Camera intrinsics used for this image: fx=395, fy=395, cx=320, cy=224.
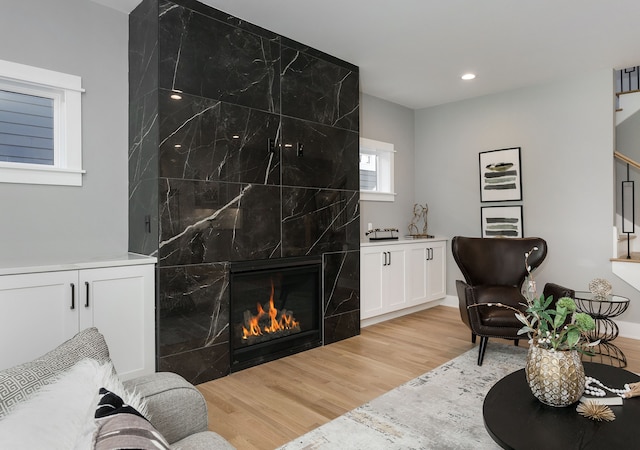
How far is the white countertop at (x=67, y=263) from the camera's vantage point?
2291 millimetres

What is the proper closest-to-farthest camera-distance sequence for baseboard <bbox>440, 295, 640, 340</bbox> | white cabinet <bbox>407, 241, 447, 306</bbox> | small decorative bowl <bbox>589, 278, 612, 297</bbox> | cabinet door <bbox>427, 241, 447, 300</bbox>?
small decorative bowl <bbox>589, 278, 612, 297</bbox> → baseboard <bbox>440, 295, 640, 340</bbox> → white cabinet <bbox>407, 241, 447, 306</bbox> → cabinet door <bbox>427, 241, 447, 300</bbox>

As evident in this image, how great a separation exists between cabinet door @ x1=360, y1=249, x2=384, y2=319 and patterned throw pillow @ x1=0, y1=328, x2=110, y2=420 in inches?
136

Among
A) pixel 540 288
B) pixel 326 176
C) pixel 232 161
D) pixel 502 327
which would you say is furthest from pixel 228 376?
pixel 540 288

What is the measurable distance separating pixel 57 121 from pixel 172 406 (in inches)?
101

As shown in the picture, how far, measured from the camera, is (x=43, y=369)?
93 cm

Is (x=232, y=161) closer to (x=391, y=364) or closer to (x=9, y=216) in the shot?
(x=9, y=216)

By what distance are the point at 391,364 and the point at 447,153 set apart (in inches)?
132

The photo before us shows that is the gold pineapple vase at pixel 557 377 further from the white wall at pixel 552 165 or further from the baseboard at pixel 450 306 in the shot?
the white wall at pixel 552 165

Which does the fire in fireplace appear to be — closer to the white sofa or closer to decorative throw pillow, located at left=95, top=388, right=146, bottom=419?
the white sofa

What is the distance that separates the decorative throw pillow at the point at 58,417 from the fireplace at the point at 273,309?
7.69ft

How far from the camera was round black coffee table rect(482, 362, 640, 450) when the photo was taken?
1495 mm

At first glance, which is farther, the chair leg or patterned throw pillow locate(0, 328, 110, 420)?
the chair leg

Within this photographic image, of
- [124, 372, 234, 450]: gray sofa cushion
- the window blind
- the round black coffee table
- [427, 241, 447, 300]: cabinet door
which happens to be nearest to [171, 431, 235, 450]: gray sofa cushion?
[124, 372, 234, 450]: gray sofa cushion

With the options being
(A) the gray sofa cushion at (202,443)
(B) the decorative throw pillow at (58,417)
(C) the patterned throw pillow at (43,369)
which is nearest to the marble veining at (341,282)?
(A) the gray sofa cushion at (202,443)
